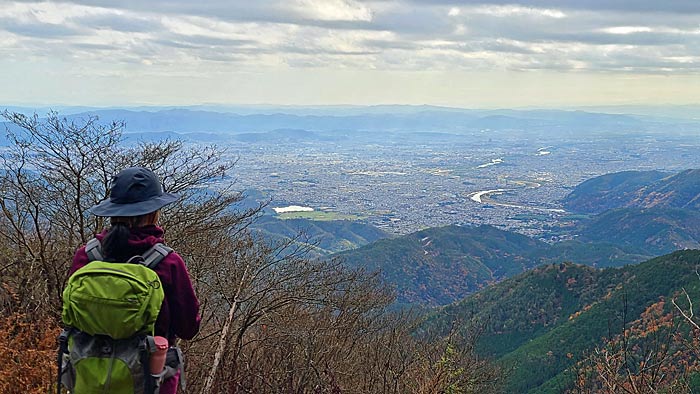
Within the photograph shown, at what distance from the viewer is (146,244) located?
8.80 feet

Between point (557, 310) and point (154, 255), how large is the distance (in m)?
43.5

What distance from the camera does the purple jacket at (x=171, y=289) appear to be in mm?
2680

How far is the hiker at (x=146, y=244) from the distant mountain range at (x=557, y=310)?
2442 cm

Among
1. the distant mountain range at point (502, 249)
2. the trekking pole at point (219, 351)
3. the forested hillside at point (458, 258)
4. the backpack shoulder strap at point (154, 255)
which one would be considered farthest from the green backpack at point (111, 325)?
the forested hillside at point (458, 258)

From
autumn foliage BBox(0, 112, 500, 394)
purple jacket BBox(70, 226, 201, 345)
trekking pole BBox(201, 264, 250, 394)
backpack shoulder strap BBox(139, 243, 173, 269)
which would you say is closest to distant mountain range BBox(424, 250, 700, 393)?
autumn foliage BBox(0, 112, 500, 394)

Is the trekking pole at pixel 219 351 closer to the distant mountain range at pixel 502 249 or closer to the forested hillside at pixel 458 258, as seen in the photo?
the distant mountain range at pixel 502 249

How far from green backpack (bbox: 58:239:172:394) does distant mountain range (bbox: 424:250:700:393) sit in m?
24.6

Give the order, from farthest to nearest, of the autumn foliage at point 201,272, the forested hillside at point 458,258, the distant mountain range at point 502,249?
1. the distant mountain range at point 502,249
2. the forested hillside at point 458,258
3. the autumn foliage at point 201,272

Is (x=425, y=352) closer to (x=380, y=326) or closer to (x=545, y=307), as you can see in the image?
(x=380, y=326)

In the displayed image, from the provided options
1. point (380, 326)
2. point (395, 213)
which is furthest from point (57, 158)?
point (395, 213)

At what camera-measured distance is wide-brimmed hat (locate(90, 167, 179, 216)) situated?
2.72 metres

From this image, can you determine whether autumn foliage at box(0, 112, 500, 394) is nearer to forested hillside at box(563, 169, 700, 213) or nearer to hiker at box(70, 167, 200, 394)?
hiker at box(70, 167, 200, 394)

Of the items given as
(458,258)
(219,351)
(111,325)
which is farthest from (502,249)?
(111,325)

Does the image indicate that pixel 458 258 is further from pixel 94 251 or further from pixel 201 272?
pixel 94 251
